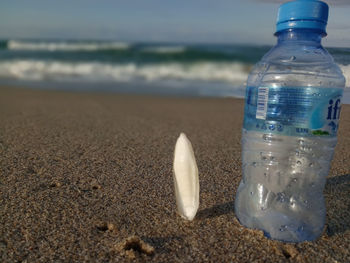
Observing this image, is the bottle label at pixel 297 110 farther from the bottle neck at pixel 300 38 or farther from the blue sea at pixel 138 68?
the blue sea at pixel 138 68

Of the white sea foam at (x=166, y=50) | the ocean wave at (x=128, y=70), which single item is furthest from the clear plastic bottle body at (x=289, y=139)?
the white sea foam at (x=166, y=50)

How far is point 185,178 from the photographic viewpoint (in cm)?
125

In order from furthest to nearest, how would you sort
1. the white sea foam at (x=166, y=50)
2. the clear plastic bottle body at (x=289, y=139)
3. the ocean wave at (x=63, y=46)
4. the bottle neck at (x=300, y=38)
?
the ocean wave at (x=63, y=46)
the white sea foam at (x=166, y=50)
the bottle neck at (x=300, y=38)
the clear plastic bottle body at (x=289, y=139)

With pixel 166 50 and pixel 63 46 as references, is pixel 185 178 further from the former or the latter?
pixel 63 46

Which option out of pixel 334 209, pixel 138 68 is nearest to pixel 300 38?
pixel 334 209

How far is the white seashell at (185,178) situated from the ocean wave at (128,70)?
6.63 metres

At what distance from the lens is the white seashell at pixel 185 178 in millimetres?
1231

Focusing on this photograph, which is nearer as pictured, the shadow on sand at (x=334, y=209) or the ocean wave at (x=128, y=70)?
the shadow on sand at (x=334, y=209)

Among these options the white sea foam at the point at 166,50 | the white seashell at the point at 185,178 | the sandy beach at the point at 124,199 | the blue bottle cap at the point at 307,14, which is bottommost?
the sandy beach at the point at 124,199

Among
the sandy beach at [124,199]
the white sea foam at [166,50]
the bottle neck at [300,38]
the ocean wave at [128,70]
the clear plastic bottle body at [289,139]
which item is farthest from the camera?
the white sea foam at [166,50]

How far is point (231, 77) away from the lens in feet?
27.1

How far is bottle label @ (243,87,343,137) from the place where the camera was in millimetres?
1164

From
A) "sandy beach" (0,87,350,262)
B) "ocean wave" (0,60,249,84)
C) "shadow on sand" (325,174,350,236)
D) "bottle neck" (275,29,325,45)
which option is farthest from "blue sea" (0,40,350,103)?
"bottle neck" (275,29,325,45)

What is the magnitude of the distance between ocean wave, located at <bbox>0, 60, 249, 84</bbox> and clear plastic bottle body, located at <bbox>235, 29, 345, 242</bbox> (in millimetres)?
6225
